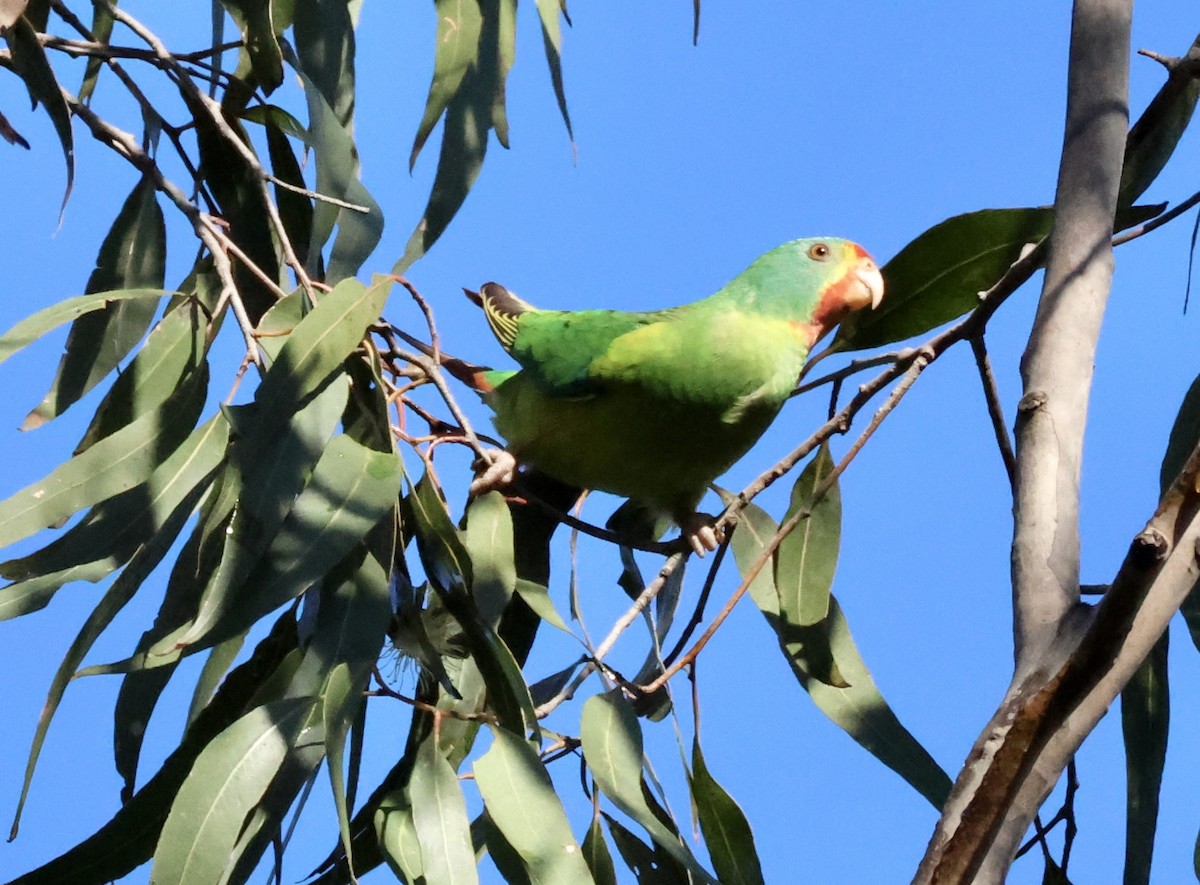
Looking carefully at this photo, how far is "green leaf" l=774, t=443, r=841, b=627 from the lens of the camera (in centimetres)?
222

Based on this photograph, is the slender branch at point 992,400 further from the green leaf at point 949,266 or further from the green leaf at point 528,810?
the green leaf at point 528,810

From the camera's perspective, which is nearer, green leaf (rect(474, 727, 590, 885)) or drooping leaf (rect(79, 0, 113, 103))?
green leaf (rect(474, 727, 590, 885))

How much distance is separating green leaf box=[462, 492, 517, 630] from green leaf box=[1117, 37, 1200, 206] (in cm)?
122

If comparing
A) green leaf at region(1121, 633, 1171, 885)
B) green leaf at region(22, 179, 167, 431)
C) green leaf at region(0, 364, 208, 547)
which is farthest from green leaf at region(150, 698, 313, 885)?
green leaf at region(1121, 633, 1171, 885)

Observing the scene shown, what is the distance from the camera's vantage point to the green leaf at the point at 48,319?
196cm

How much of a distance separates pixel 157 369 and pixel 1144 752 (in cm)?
184

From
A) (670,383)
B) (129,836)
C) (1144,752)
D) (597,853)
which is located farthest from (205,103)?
(1144,752)

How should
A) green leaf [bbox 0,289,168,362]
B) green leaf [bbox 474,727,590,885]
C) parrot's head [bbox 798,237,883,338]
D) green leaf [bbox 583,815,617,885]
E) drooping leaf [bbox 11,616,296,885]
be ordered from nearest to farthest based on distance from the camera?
green leaf [bbox 474,727,590,885] < drooping leaf [bbox 11,616,296,885] < green leaf [bbox 0,289,168,362] < green leaf [bbox 583,815,617,885] < parrot's head [bbox 798,237,883,338]

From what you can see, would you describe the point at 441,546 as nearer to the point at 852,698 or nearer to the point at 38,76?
the point at 852,698

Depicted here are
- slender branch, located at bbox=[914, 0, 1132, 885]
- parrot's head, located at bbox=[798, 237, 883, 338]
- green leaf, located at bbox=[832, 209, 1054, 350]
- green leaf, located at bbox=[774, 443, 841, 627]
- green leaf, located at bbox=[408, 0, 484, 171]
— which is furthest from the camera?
parrot's head, located at bbox=[798, 237, 883, 338]

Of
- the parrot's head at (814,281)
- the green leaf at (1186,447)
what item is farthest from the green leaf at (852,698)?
the parrot's head at (814,281)

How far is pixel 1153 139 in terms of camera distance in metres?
2.31

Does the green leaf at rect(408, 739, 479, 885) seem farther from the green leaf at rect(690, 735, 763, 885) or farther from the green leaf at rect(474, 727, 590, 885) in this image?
the green leaf at rect(690, 735, 763, 885)

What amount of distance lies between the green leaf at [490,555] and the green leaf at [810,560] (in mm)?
493
